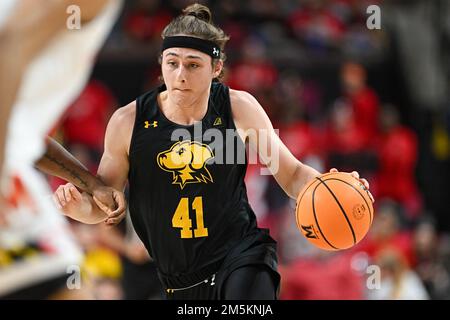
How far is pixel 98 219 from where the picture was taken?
183 inches

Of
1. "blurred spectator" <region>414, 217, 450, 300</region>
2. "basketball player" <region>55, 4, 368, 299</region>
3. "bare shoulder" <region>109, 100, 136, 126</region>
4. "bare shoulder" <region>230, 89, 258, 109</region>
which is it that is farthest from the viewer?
"blurred spectator" <region>414, 217, 450, 300</region>

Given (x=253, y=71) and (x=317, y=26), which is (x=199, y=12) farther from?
(x=317, y=26)

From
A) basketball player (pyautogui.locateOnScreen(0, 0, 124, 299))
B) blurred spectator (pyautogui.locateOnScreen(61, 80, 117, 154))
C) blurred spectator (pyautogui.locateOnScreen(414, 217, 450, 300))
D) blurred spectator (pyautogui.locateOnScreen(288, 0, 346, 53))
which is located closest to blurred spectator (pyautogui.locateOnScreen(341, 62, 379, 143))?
blurred spectator (pyautogui.locateOnScreen(288, 0, 346, 53))

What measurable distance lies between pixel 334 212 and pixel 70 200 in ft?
4.85

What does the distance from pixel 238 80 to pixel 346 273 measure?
288cm

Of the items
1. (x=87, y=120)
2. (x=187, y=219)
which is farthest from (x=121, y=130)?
(x=87, y=120)

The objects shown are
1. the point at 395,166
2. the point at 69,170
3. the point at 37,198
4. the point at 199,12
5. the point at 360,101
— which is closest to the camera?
the point at 69,170

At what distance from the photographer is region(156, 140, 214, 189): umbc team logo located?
4500 mm

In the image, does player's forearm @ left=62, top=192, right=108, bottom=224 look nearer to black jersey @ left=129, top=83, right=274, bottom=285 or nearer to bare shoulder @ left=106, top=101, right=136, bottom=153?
black jersey @ left=129, top=83, right=274, bottom=285

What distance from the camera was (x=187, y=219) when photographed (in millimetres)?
4516

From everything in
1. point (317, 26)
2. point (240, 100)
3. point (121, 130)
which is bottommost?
point (121, 130)

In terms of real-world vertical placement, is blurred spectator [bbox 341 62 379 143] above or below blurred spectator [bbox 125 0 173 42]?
below

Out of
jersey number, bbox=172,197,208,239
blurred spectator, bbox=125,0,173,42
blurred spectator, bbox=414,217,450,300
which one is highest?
blurred spectator, bbox=125,0,173,42

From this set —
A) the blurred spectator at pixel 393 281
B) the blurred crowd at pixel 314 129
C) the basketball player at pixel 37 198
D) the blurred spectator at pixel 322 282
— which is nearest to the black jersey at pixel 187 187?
the basketball player at pixel 37 198
